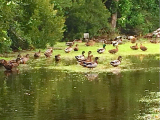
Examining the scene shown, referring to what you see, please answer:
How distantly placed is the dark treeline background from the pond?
288cm

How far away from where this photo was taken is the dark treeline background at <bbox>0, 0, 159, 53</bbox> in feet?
80.1

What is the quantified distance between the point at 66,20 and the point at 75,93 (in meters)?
22.2

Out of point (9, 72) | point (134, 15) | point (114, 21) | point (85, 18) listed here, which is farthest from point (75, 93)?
point (134, 15)

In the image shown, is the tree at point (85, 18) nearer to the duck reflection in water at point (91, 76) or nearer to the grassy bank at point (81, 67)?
the grassy bank at point (81, 67)

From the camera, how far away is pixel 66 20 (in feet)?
118

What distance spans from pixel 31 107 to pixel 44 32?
51.8 ft

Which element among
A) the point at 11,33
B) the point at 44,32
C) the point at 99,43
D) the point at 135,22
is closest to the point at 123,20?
the point at 135,22

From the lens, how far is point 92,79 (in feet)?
56.3

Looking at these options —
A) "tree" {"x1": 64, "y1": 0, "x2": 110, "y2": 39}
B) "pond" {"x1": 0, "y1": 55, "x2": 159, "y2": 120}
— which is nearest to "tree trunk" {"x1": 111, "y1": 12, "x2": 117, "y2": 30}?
"tree" {"x1": 64, "y1": 0, "x2": 110, "y2": 39}

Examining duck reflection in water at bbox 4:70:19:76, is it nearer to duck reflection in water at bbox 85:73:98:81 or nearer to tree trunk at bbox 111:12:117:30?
duck reflection in water at bbox 85:73:98:81

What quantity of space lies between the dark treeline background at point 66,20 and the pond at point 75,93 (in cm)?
288

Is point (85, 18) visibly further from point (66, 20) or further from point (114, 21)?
point (114, 21)

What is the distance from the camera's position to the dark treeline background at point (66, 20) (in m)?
24.4

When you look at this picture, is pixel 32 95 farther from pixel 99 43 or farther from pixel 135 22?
pixel 135 22
